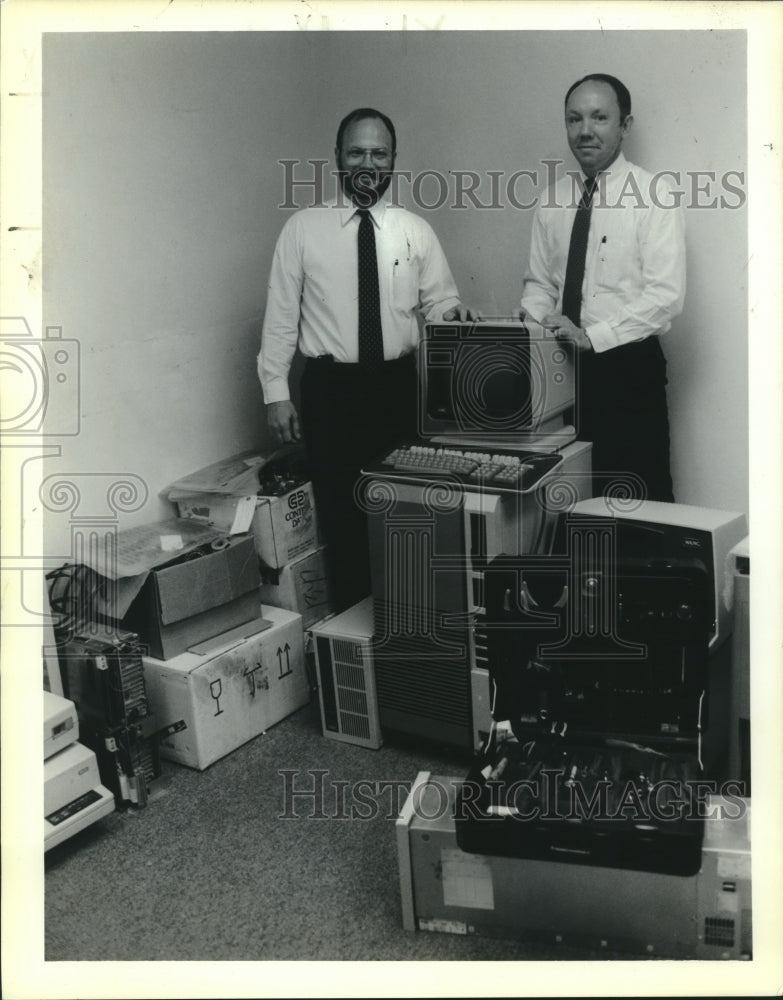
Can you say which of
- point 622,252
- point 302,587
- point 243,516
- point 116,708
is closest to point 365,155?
point 622,252

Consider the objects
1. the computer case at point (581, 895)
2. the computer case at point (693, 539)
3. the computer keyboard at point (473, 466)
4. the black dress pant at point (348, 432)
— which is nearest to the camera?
the computer case at point (581, 895)

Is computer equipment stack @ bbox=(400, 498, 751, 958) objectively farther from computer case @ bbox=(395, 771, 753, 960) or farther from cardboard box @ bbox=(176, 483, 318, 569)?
cardboard box @ bbox=(176, 483, 318, 569)

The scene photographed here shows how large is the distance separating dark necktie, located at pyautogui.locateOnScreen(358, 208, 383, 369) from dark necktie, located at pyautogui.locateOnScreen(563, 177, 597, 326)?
57 cm

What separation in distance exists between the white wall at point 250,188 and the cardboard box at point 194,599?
1.11 ft

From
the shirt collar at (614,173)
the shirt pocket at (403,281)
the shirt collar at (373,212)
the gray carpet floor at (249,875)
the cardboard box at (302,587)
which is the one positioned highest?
the shirt collar at (614,173)

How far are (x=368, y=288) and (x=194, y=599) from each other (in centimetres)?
106

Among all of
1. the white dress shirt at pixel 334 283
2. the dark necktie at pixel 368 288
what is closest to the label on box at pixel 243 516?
the white dress shirt at pixel 334 283

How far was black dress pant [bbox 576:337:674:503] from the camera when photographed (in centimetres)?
307

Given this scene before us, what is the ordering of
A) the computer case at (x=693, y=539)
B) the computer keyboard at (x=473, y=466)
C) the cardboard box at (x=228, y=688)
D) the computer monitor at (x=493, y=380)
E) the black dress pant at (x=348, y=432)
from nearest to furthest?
the computer case at (x=693, y=539)
the computer keyboard at (x=473, y=466)
the computer monitor at (x=493, y=380)
the cardboard box at (x=228, y=688)
the black dress pant at (x=348, y=432)

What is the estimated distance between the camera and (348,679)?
9.62ft

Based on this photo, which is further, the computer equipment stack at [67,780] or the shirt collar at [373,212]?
the shirt collar at [373,212]

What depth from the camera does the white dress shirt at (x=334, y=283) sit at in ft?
10.2

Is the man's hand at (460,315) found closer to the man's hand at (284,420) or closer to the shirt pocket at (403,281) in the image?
the shirt pocket at (403,281)

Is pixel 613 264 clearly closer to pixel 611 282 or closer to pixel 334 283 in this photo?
pixel 611 282
